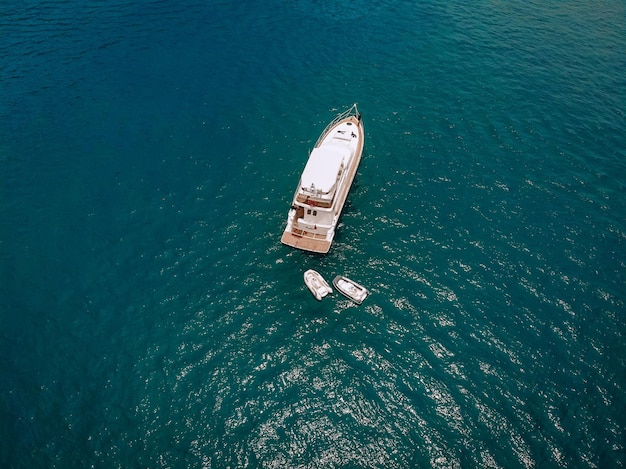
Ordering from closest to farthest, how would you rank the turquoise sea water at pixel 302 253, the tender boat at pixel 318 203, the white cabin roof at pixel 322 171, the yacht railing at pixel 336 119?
1. the turquoise sea water at pixel 302 253
2. the tender boat at pixel 318 203
3. the white cabin roof at pixel 322 171
4. the yacht railing at pixel 336 119

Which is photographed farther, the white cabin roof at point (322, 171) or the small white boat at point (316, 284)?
the white cabin roof at point (322, 171)

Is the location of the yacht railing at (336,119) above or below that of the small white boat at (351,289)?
above

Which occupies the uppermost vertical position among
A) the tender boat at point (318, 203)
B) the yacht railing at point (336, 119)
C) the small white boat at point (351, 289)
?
the yacht railing at point (336, 119)

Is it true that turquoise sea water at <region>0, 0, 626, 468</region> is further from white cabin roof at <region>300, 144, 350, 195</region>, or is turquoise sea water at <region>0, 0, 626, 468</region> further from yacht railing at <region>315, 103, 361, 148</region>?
white cabin roof at <region>300, 144, 350, 195</region>

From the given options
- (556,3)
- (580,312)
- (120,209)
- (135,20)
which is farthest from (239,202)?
(556,3)

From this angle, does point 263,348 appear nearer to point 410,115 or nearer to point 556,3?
point 410,115

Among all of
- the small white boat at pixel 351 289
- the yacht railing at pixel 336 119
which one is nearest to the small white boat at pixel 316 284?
the small white boat at pixel 351 289

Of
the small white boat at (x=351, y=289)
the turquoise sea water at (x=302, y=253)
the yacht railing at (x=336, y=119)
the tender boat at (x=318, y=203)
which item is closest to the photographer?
the turquoise sea water at (x=302, y=253)

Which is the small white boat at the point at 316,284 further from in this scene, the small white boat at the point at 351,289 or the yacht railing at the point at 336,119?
the yacht railing at the point at 336,119
